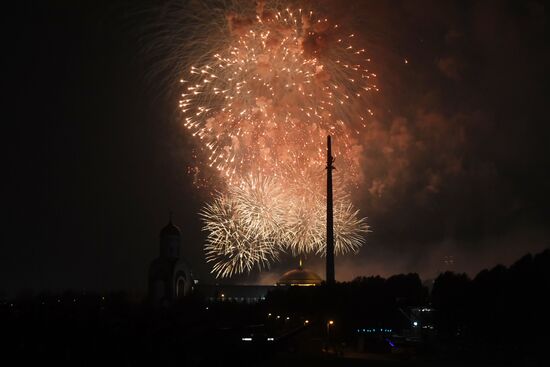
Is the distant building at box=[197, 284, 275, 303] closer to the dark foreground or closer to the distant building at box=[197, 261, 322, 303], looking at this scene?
the distant building at box=[197, 261, 322, 303]

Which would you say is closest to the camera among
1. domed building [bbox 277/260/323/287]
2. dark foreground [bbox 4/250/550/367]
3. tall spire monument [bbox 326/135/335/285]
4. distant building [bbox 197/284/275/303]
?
dark foreground [bbox 4/250/550/367]

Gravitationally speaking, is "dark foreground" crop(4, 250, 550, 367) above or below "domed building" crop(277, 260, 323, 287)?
below

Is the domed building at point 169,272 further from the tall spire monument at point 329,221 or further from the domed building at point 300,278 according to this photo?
the tall spire monument at point 329,221

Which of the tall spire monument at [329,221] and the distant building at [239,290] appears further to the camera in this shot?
the distant building at [239,290]

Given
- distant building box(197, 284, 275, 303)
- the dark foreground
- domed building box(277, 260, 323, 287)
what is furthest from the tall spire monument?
distant building box(197, 284, 275, 303)

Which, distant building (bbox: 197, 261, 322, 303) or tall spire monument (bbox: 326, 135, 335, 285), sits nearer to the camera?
tall spire monument (bbox: 326, 135, 335, 285)

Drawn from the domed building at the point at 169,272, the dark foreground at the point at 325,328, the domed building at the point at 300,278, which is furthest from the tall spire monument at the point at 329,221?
the domed building at the point at 300,278
